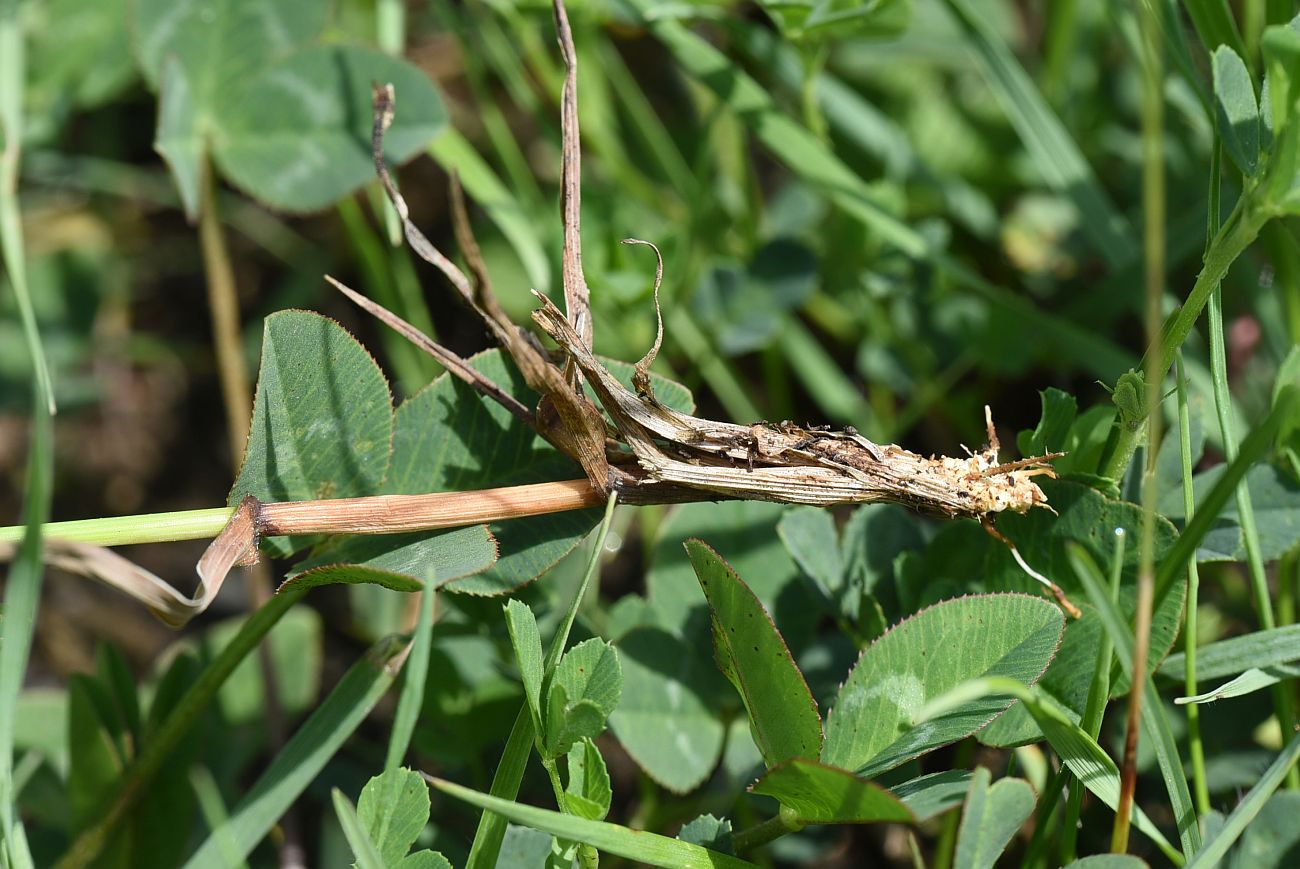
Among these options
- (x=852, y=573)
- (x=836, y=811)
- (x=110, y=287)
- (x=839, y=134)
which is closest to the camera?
(x=836, y=811)

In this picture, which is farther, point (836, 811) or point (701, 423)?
point (701, 423)

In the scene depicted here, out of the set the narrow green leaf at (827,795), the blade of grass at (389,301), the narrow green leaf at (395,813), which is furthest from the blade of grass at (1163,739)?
the blade of grass at (389,301)

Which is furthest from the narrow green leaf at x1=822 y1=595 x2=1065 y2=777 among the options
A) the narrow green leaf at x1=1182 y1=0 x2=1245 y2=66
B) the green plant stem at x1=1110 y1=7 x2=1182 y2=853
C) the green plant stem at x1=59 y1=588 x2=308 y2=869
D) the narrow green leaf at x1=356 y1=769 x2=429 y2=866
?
the narrow green leaf at x1=1182 y1=0 x2=1245 y2=66

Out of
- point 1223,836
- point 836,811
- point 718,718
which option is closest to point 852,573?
point 718,718

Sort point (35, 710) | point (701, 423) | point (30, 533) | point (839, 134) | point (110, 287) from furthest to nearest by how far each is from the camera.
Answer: point (110, 287) → point (839, 134) → point (35, 710) → point (701, 423) → point (30, 533)

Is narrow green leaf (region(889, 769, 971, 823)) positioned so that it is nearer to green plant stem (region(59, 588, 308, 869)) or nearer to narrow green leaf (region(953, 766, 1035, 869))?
narrow green leaf (region(953, 766, 1035, 869))

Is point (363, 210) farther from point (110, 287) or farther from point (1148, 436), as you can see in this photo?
point (1148, 436)

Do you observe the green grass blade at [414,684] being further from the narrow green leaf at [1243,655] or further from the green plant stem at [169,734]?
the narrow green leaf at [1243,655]
